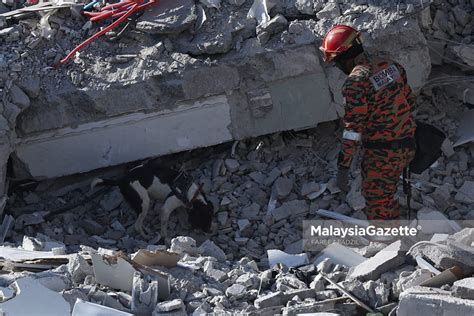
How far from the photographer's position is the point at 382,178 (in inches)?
318

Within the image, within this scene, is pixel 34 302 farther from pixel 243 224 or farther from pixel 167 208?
pixel 167 208

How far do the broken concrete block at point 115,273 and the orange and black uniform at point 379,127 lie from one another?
1.95 meters

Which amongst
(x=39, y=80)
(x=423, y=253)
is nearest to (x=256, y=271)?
(x=423, y=253)

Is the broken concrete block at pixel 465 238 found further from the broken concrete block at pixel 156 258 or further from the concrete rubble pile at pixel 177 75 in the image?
the concrete rubble pile at pixel 177 75

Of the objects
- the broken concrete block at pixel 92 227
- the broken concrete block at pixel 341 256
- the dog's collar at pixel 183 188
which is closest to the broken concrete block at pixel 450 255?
the broken concrete block at pixel 341 256

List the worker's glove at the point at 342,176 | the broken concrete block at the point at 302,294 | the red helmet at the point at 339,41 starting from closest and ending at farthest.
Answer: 1. the broken concrete block at the point at 302,294
2. the red helmet at the point at 339,41
3. the worker's glove at the point at 342,176

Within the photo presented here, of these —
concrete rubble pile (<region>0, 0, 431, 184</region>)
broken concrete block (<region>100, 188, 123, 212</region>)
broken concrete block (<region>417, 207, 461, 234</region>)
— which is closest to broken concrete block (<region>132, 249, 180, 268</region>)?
broken concrete block (<region>417, 207, 461, 234</region>)

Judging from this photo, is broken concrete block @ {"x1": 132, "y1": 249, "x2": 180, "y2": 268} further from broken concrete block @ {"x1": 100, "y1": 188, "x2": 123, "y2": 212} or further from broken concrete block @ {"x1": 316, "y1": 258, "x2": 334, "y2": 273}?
broken concrete block @ {"x1": 100, "y1": 188, "x2": 123, "y2": 212}

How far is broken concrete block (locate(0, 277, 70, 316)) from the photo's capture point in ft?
20.4

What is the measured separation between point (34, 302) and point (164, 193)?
3472mm

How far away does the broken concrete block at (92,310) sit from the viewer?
20.2ft

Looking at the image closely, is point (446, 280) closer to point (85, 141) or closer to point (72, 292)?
point (72, 292)

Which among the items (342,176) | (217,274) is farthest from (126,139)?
(217,274)

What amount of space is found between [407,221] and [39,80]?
3.50 meters
